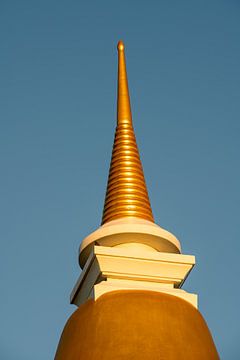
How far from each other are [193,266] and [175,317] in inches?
63.1

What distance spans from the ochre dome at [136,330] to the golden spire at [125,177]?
91.6 inches

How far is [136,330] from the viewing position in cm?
1453

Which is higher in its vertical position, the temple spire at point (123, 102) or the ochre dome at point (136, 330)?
the temple spire at point (123, 102)

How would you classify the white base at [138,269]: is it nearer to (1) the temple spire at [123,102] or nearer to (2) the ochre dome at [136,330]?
(2) the ochre dome at [136,330]

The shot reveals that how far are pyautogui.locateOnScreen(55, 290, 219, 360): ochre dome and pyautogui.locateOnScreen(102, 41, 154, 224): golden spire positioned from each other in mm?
2327

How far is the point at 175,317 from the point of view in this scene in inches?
598

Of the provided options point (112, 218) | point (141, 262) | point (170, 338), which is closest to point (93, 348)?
point (170, 338)

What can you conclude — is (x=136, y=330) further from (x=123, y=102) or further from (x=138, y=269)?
(x=123, y=102)

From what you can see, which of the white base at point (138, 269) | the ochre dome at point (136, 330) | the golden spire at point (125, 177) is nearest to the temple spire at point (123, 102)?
the golden spire at point (125, 177)

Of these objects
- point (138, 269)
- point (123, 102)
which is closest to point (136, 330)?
point (138, 269)

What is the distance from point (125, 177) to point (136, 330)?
14.3 ft

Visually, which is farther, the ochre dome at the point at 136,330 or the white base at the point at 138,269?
the white base at the point at 138,269

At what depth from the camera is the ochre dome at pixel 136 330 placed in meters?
14.2

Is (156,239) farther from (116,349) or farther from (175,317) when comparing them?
(116,349)
